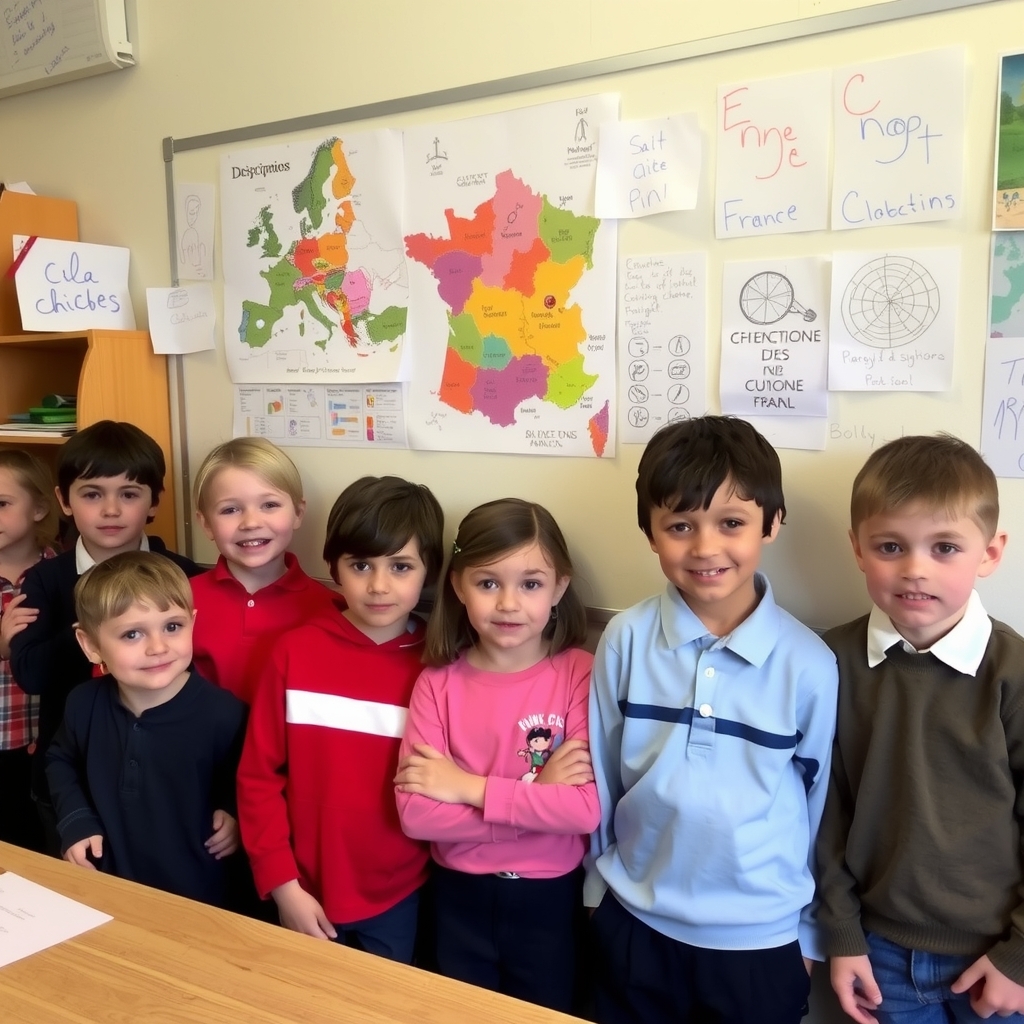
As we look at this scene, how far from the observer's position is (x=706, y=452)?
136 cm

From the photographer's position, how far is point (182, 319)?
219 centimetres

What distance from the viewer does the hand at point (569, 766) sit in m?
1.45

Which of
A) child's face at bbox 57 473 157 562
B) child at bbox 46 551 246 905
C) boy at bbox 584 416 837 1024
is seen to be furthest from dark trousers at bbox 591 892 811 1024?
child's face at bbox 57 473 157 562

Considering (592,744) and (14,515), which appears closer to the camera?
(592,744)

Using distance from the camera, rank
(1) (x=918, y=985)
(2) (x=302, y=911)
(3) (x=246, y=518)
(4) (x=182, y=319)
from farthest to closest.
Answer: (4) (x=182, y=319) < (3) (x=246, y=518) < (2) (x=302, y=911) < (1) (x=918, y=985)

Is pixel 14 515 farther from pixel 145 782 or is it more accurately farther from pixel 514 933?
pixel 514 933

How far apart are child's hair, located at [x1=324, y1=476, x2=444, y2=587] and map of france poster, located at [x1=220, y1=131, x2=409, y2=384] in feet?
1.00

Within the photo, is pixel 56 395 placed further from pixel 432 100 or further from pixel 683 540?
pixel 683 540

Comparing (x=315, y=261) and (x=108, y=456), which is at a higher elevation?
(x=315, y=261)

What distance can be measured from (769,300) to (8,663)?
183cm

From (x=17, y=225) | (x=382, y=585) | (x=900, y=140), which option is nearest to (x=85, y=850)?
(x=382, y=585)

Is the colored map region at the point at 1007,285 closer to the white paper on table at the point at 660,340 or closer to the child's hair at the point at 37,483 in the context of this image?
the white paper on table at the point at 660,340

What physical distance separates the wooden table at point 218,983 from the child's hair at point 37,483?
4.21 ft

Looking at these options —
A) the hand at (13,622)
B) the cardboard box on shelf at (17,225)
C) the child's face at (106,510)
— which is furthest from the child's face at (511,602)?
the cardboard box on shelf at (17,225)
